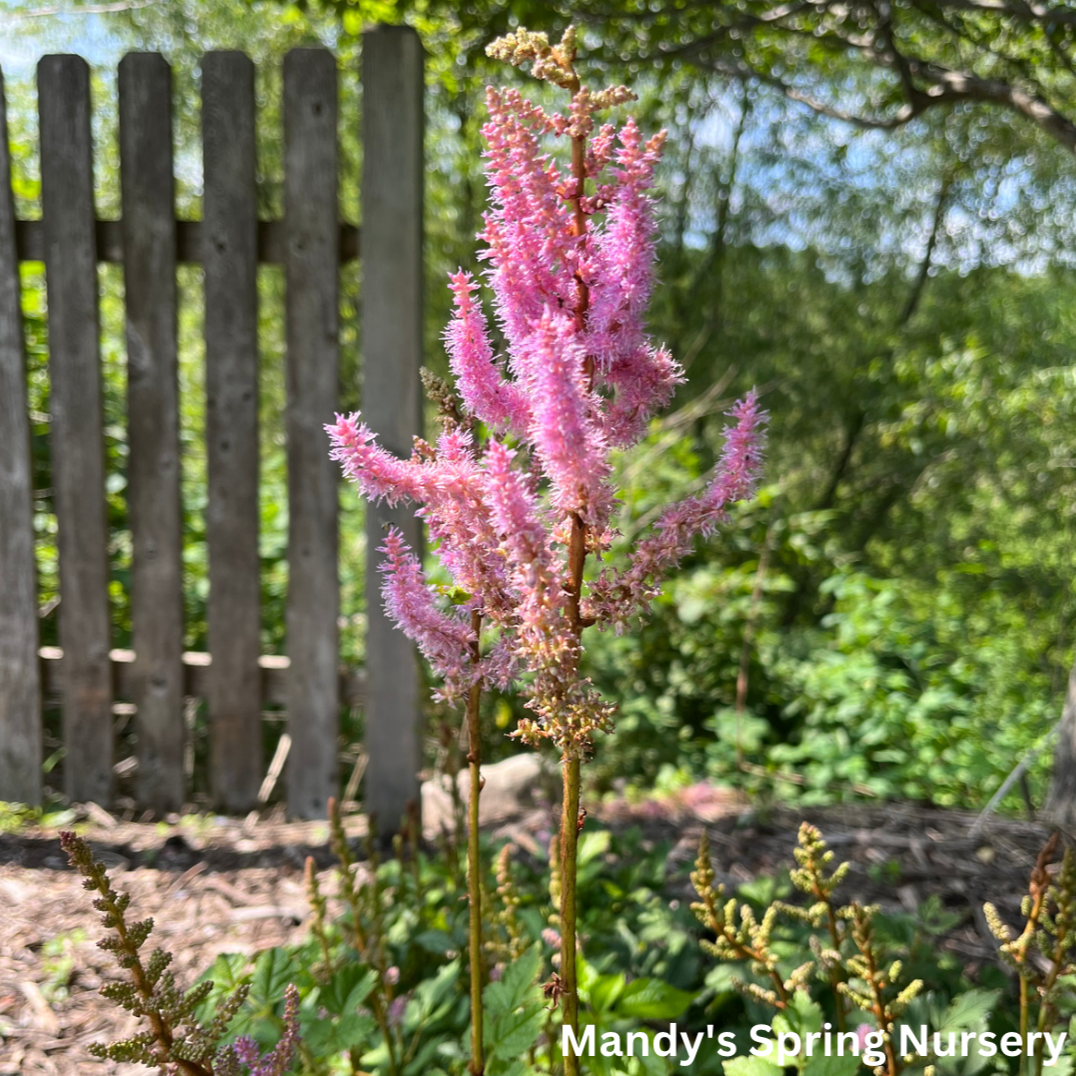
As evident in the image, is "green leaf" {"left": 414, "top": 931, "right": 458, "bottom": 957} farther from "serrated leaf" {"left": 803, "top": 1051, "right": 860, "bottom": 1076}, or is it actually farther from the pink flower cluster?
the pink flower cluster

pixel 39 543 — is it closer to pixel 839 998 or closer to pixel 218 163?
pixel 218 163

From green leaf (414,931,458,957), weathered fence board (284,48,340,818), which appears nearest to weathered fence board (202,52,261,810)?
weathered fence board (284,48,340,818)

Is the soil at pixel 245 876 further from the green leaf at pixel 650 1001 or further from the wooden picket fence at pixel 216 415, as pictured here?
the green leaf at pixel 650 1001

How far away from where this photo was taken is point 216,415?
2566 millimetres

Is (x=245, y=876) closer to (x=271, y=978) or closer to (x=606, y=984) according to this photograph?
(x=271, y=978)

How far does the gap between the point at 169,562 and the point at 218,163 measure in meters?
1.15

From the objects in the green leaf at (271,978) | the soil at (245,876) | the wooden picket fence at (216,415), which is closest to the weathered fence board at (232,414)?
the wooden picket fence at (216,415)

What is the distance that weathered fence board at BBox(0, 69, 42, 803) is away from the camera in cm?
271

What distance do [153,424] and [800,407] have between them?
668cm

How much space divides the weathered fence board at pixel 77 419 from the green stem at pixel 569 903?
2252mm

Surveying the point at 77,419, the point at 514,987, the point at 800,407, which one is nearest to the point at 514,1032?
the point at 514,987

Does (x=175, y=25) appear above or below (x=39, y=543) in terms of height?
above

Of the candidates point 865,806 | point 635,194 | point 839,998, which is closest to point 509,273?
point 635,194

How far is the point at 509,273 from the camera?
86cm
